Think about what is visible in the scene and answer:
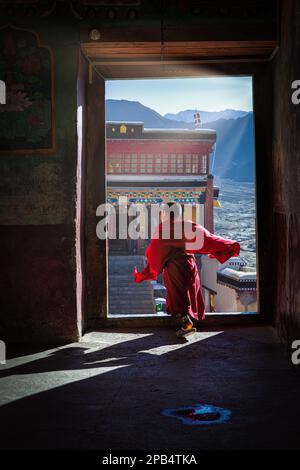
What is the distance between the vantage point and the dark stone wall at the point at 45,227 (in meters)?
5.06

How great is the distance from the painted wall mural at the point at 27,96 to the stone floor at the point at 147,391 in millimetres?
1903

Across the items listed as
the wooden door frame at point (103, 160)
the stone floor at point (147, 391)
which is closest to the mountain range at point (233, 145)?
the wooden door frame at point (103, 160)

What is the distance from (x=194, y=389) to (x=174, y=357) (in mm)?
930

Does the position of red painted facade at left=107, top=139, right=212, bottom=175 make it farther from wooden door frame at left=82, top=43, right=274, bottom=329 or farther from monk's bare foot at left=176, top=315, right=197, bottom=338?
monk's bare foot at left=176, top=315, right=197, bottom=338

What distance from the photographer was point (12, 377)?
151 inches

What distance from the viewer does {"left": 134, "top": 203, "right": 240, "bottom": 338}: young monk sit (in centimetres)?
534

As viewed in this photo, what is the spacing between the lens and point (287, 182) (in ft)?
15.8

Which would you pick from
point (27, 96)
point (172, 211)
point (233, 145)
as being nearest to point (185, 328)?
point (172, 211)

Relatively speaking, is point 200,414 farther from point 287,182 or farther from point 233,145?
point 233,145

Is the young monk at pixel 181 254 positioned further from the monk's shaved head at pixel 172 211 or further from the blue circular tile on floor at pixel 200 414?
the blue circular tile on floor at pixel 200 414

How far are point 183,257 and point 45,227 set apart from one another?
139 centimetres

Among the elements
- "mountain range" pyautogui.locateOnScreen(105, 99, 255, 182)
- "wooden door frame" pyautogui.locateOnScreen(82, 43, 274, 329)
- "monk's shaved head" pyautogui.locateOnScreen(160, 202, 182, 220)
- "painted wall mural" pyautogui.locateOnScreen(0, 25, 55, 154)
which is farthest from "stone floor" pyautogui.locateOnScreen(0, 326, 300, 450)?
"mountain range" pyautogui.locateOnScreen(105, 99, 255, 182)
